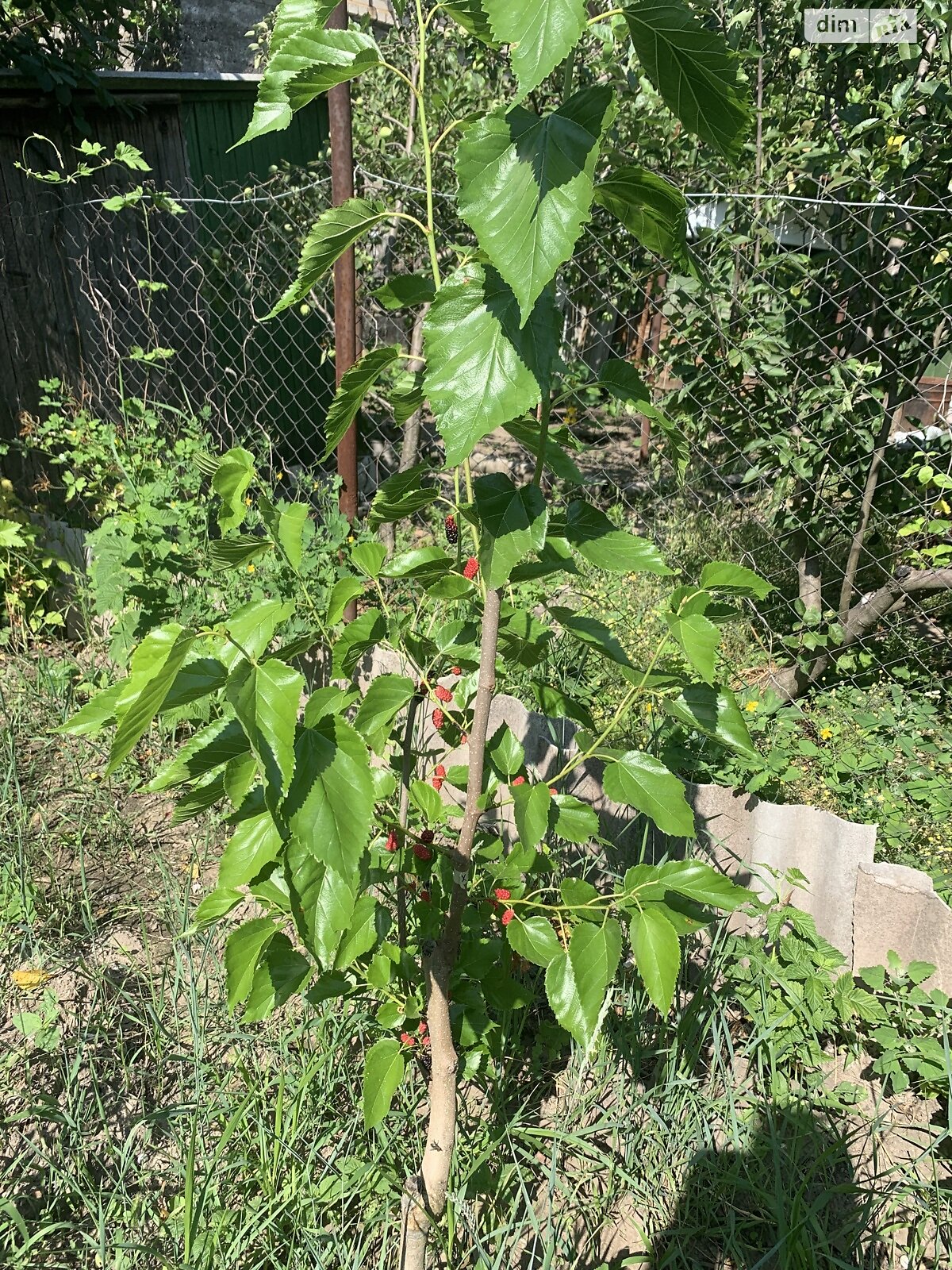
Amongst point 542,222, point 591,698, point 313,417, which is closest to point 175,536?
point 591,698

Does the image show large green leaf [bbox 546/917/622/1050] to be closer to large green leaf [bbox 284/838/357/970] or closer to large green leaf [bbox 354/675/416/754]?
large green leaf [bbox 284/838/357/970]

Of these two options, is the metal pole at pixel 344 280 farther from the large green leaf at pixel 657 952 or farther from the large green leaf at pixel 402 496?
the large green leaf at pixel 657 952

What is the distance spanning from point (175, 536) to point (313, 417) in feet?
7.83

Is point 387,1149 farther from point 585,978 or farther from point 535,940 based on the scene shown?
point 585,978

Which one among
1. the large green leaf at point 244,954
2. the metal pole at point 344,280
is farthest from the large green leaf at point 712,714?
the metal pole at point 344,280

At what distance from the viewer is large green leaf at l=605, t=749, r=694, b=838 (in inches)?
48.9

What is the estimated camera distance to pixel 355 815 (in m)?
1.00

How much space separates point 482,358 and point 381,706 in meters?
0.56

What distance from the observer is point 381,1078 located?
1436 millimetres

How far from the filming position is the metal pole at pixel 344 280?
2746 millimetres

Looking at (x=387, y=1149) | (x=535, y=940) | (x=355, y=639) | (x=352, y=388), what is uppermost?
(x=352, y=388)

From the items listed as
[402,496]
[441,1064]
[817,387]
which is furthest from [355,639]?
[817,387]

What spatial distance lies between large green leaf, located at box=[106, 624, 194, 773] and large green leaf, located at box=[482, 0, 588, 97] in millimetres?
601

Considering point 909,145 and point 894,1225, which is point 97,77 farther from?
point 894,1225
